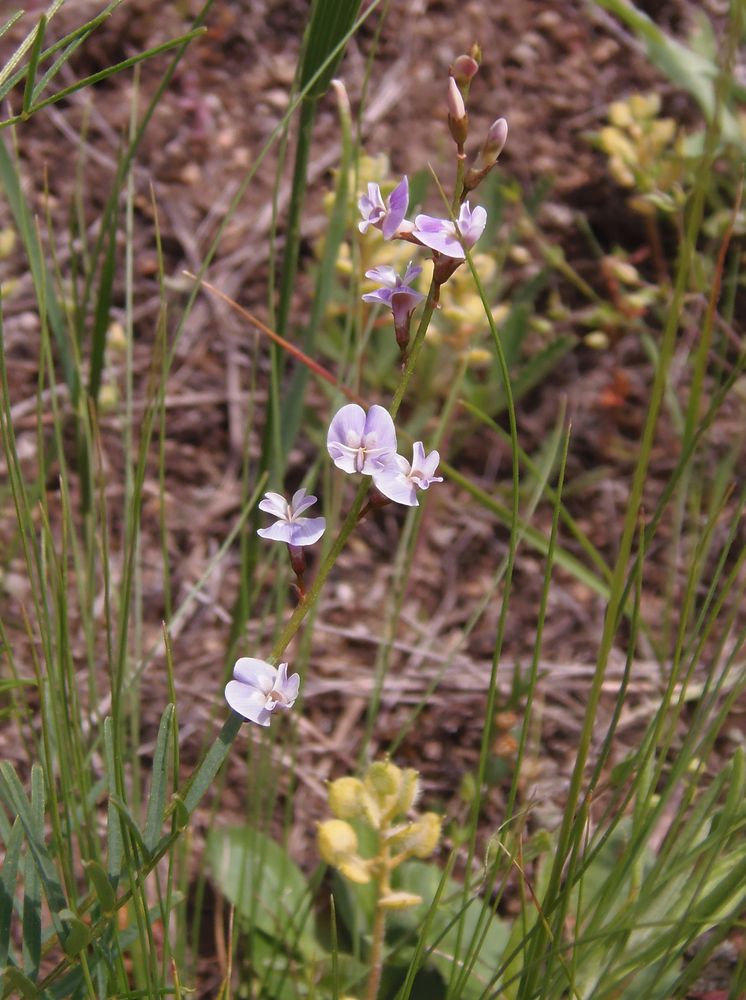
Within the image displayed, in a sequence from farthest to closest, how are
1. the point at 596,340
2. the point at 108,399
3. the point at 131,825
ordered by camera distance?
the point at 596,340 < the point at 108,399 < the point at 131,825

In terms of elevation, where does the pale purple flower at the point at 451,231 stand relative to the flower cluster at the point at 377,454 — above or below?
above

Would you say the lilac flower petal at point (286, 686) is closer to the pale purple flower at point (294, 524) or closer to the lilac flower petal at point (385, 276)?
the pale purple flower at point (294, 524)

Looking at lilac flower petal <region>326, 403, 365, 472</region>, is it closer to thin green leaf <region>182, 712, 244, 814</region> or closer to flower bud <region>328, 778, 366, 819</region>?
thin green leaf <region>182, 712, 244, 814</region>

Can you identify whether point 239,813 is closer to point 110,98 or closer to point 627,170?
point 627,170

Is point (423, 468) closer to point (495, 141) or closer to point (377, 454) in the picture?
point (377, 454)

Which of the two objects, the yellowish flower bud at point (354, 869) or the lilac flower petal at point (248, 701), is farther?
the yellowish flower bud at point (354, 869)

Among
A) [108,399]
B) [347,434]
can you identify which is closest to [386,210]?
[347,434]

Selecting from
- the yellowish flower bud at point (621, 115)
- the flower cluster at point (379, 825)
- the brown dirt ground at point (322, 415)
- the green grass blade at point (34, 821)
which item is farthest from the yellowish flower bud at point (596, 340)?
the green grass blade at point (34, 821)
